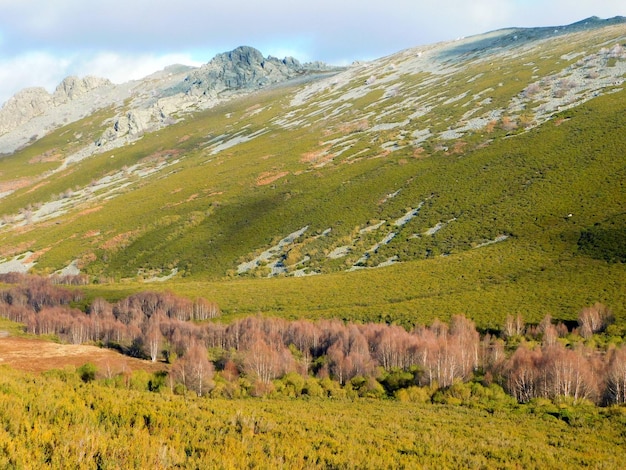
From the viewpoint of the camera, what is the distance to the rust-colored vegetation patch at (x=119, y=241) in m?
115

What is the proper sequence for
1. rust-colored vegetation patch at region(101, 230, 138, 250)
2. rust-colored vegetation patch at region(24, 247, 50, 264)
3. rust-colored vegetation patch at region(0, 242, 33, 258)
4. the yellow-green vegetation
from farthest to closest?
rust-colored vegetation patch at region(0, 242, 33, 258)
rust-colored vegetation patch at region(101, 230, 138, 250)
rust-colored vegetation patch at region(24, 247, 50, 264)
the yellow-green vegetation

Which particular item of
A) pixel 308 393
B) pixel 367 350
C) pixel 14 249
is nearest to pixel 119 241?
pixel 14 249

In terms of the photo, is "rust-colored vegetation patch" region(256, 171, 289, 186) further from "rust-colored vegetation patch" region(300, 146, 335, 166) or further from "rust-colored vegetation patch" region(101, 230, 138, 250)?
"rust-colored vegetation patch" region(101, 230, 138, 250)

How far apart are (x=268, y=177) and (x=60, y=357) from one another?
95260mm

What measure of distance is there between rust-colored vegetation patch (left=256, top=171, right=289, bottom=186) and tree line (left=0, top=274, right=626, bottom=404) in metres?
69.2

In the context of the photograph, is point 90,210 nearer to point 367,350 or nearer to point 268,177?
point 268,177

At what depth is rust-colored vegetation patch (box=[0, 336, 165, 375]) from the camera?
46.4 metres

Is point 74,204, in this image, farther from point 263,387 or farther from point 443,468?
point 443,468

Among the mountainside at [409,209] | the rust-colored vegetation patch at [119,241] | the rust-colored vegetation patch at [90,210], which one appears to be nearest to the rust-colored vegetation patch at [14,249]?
the mountainside at [409,209]

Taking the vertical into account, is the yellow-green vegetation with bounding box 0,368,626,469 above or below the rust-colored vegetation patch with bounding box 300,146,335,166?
below

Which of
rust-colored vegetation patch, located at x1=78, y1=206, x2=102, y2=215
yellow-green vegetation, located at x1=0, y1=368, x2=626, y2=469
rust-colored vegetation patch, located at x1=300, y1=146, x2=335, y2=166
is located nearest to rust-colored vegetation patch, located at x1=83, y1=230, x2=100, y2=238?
rust-colored vegetation patch, located at x1=78, y1=206, x2=102, y2=215

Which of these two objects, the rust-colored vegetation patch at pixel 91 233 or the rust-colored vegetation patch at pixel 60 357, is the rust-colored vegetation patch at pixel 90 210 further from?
the rust-colored vegetation patch at pixel 60 357

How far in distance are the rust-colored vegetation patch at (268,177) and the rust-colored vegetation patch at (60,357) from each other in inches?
3324

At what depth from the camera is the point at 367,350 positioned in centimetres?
5078
